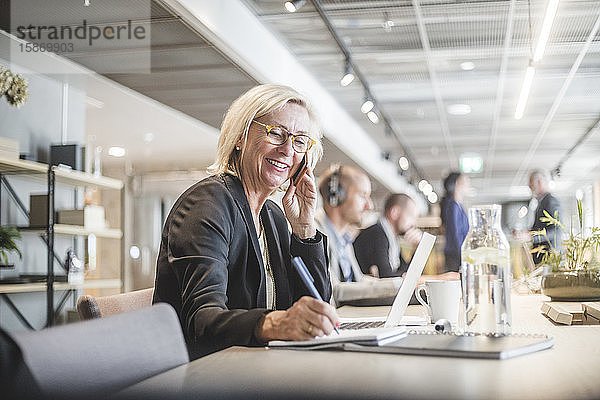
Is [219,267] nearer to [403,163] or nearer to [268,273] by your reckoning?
[268,273]

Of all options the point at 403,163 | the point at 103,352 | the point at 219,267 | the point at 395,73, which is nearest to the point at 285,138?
the point at 219,267

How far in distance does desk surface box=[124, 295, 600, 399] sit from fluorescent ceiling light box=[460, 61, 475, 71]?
6.33 m

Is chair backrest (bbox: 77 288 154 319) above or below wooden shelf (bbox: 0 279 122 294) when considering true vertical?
above

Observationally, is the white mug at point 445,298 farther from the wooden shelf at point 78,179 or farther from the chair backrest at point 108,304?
the wooden shelf at point 78,179

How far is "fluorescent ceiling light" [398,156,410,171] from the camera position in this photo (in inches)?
515

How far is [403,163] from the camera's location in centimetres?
1348

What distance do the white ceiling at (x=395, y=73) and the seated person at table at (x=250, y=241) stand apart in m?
2.47

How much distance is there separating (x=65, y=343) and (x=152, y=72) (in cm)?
496

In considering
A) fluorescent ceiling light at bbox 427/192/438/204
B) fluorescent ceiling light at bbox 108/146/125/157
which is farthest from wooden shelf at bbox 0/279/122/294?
fluorescent ceiling light at bbox 427/192/438/204

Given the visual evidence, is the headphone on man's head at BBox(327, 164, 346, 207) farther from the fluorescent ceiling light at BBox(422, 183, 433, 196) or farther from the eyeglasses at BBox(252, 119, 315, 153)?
the fluorescent ceiling light at BBox(422, 183, 433, 196)

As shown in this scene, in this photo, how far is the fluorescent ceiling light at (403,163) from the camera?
42.9 ft

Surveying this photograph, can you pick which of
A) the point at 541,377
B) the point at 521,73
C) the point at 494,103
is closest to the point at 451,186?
the point at 521,73

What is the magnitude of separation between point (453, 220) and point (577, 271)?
13.7ft

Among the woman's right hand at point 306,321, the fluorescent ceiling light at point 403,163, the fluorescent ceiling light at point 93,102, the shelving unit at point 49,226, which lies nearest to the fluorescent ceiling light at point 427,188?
the fluorescent ceiling light at point 403,163
